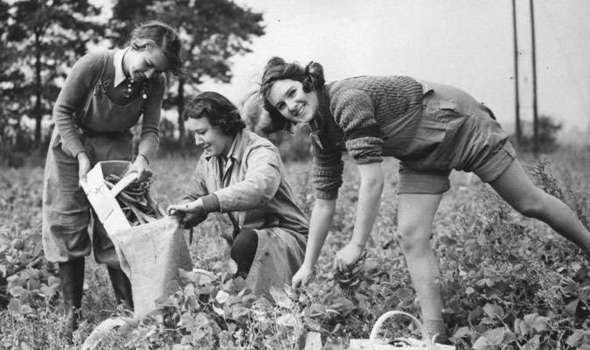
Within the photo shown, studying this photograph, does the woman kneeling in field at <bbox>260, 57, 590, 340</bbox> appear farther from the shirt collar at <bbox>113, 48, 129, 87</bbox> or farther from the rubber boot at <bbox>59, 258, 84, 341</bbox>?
the rubber boot at <bbox>59, 258, 84, 341</bbox>

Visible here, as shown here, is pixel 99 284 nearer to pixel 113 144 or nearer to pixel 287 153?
pixel 113 144

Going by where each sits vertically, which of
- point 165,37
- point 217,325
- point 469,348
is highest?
point 165,37

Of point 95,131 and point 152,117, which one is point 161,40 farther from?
point 95,131

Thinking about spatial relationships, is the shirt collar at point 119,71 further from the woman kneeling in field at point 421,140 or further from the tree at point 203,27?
the tree at point 203,27

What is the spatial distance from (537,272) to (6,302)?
2658 mm

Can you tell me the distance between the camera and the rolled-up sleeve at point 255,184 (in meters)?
2.73

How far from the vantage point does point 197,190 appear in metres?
3.19

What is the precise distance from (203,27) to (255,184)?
815 inches

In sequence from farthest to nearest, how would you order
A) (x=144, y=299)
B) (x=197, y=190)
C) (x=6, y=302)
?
1. (x=6, y=302)
2. (x=197, y=190)
3. (x=144, y=299)

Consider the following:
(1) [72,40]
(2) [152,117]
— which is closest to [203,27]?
(1) [72,40]

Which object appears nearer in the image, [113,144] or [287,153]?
[113,144]

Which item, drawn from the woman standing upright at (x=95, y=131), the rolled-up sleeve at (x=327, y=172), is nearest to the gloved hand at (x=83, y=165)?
the woman standing upright at (x=95, y=131)

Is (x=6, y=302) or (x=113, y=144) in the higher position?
(x=113, y=144)

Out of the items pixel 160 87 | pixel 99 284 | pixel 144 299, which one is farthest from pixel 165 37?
pixel 99 284
